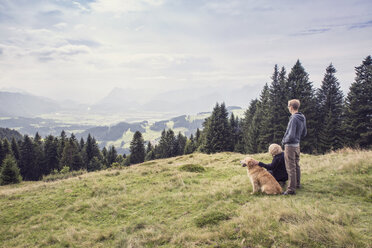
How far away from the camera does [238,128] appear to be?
61.9 meters

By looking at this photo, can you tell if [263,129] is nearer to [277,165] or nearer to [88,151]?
[277,165]

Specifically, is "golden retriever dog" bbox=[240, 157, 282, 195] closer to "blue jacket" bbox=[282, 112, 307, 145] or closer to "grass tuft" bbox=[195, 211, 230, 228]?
"blue jacket" bbox=[282, 112, 307, 145]

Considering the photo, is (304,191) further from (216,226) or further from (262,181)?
(216,226)

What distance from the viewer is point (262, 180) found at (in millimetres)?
7020

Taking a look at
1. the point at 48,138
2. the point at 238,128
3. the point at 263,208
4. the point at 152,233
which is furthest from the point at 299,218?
the point at 48,138

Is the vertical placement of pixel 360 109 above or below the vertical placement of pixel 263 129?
above

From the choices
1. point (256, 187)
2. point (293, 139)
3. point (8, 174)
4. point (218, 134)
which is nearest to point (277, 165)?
point (256, 187)

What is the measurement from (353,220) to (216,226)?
320cm

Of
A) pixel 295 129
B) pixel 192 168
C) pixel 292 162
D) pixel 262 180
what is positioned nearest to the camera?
pixel 295 129

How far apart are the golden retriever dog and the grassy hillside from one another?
34cm

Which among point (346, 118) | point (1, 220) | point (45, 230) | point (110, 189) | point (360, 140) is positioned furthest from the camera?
point (346, 118)

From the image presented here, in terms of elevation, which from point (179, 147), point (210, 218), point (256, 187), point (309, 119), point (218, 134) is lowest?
point (179, 147)

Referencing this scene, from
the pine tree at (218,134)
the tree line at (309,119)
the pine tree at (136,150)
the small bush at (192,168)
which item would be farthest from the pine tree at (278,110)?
the pine tree at (136,150)

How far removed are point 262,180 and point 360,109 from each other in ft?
102
